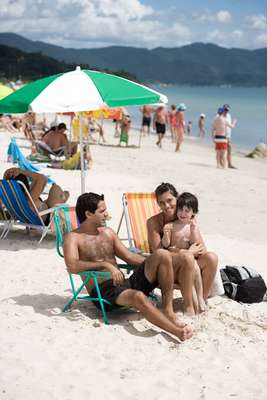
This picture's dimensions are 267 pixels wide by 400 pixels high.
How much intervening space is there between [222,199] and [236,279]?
5282 mm

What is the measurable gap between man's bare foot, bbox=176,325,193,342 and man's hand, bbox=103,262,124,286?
520 millimetres

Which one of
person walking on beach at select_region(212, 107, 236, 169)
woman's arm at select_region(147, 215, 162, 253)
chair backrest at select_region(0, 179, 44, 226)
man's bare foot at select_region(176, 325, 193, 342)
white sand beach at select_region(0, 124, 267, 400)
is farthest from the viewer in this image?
person walking on beach at select_region(212, 107, 236, 169)

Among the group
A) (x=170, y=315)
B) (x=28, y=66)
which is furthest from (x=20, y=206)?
(x=28, y=66)

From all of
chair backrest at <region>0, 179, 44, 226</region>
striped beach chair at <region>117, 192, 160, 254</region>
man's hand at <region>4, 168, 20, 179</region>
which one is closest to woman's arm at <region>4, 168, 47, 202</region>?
man's hand at <region>4, 168, 20, 179</region>

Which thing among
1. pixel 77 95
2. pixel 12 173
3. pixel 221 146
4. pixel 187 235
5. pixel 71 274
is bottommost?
pixel 221 146

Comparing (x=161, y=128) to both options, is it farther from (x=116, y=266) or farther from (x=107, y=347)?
(x=107, y=347)

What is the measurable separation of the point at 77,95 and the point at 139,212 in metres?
1.23

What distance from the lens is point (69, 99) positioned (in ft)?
19.5

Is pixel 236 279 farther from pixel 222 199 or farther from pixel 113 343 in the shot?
pixel 222 199

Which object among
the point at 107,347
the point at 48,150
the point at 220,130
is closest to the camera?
the point at 107,347

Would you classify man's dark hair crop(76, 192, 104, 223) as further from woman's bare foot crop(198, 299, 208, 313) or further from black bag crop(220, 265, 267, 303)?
black bag crop(220, 265, 267, 303)

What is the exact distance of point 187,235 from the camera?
4.80 m

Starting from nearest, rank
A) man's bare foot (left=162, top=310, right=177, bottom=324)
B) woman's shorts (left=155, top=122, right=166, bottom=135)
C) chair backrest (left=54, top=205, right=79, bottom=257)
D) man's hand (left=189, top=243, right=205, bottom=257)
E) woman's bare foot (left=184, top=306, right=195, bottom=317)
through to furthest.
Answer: man's bare foot (left=162, top=310, right=177, bottom=324)
woman's bare foot (left=184, top=306, right=195, bottom=317)
man's hand (left=189, top=243, right=205, bottom=257)
chair backrest (left=54, top=205, right=79, bottom=257)
woman's shorts (left=155, top=122, right=166, bottom=135)

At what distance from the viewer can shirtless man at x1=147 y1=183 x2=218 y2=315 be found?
14.5 feet
